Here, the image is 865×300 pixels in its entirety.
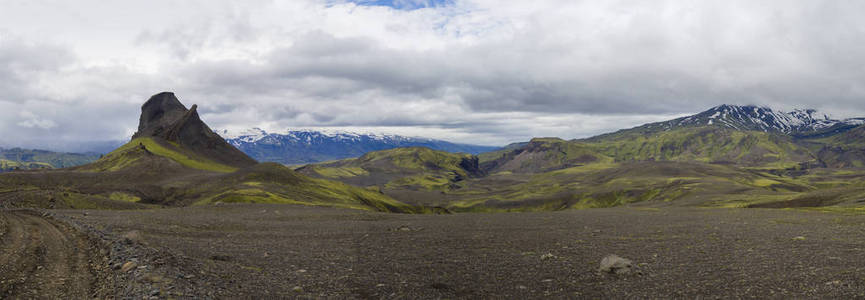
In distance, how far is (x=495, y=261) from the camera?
29.9 meters

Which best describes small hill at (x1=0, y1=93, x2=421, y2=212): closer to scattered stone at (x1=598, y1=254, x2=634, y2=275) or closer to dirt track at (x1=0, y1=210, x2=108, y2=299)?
dirt track at (x1=0, y1=210, x2=108, y2=299)

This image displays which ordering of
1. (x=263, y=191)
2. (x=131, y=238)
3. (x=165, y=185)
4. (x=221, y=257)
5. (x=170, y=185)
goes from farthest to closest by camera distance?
(x=165, y=185) → (x=170, y=185) → (x=263, y=191) → (x=131, y=238) → (x=221, y=257)

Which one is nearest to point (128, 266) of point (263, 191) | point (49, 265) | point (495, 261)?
point (49, 265)

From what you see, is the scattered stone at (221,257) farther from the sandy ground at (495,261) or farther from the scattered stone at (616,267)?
the scattered stone at (616,267)

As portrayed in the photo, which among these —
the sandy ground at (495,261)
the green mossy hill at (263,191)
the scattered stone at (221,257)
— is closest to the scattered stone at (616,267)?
the sandy ground at (495,261)

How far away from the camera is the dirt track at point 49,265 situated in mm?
18266

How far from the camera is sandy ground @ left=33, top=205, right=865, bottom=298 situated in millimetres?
21175

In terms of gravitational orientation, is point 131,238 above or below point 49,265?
below

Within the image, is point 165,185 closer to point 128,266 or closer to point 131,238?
point 131,238

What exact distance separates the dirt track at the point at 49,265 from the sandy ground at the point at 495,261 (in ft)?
6.03

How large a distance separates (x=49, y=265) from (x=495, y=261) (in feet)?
77.7

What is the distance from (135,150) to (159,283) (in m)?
181

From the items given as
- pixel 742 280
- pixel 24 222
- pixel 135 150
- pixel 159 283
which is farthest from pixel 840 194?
pixel 135 150

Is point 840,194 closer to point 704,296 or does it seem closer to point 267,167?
Answer: point 704,296
